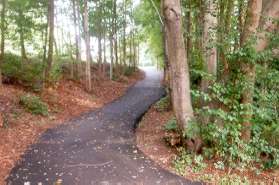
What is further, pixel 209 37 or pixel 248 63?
pixel 209 37

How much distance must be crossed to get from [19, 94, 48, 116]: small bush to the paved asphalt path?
3.91 ft

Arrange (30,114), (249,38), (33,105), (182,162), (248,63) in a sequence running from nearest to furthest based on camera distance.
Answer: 1. (249,38)
2. (248,63)
3. (182,162)
4. (30,114)
5. (33,105)

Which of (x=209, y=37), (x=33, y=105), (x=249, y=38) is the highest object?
(x=209, y=37)

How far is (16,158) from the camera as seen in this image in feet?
25.3

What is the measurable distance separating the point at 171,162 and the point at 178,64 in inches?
94.8

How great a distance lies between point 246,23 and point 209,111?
7.33 feet

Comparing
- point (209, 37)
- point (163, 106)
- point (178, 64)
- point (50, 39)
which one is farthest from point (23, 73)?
point (209, 37)

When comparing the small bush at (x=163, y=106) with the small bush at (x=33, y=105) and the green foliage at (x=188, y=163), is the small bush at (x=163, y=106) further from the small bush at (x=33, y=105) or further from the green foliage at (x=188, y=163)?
the green foliage at (x=188, y=163)

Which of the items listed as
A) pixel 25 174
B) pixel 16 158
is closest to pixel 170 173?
pixel 25 174

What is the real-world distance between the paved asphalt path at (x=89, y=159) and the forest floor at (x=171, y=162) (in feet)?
0.82

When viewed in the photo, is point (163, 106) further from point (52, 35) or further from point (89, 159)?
point (89, 159)

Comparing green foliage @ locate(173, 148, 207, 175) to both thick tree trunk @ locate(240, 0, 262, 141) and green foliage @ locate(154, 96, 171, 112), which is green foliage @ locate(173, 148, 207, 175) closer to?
thick tree trunk @ locate(240, 0, 262, 141)

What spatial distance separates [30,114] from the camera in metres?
11.4

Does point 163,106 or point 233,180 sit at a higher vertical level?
point 163,106
